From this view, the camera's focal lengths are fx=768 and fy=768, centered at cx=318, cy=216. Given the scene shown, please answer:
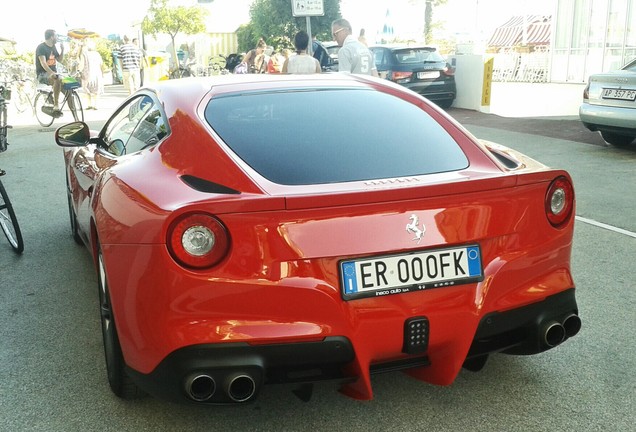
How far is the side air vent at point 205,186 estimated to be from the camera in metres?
2.76

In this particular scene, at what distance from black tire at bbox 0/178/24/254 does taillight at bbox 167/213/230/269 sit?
11.4ft

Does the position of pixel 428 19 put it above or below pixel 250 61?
above

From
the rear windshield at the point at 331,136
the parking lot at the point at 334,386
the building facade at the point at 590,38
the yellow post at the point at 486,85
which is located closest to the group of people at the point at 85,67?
the yellow post at the point at 486,85

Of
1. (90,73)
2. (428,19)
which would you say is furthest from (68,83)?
(428,19)

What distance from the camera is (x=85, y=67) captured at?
60.3 ft

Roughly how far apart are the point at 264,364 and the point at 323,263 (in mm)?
395

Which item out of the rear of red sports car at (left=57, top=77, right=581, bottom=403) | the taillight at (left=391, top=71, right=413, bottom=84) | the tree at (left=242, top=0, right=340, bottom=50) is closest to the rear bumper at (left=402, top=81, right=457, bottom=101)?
the taillight at (left=391, top=71, right=413, bottom=84)

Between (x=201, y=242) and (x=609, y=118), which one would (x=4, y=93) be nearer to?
(x=201, y=242)

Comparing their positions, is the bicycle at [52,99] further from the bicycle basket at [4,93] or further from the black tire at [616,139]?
the black tire at [616,139]

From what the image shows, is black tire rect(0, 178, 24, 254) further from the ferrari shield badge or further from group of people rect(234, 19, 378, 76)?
group of people rect(234, 19, 378, 76)

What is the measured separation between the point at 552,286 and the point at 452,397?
648mm

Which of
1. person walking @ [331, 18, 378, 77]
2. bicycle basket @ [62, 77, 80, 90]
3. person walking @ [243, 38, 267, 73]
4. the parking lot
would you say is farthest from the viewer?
person walking @ [243, 38, 267, 73]

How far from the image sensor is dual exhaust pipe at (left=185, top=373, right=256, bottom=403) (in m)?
2.58

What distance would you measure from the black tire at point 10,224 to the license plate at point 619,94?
7670mm
